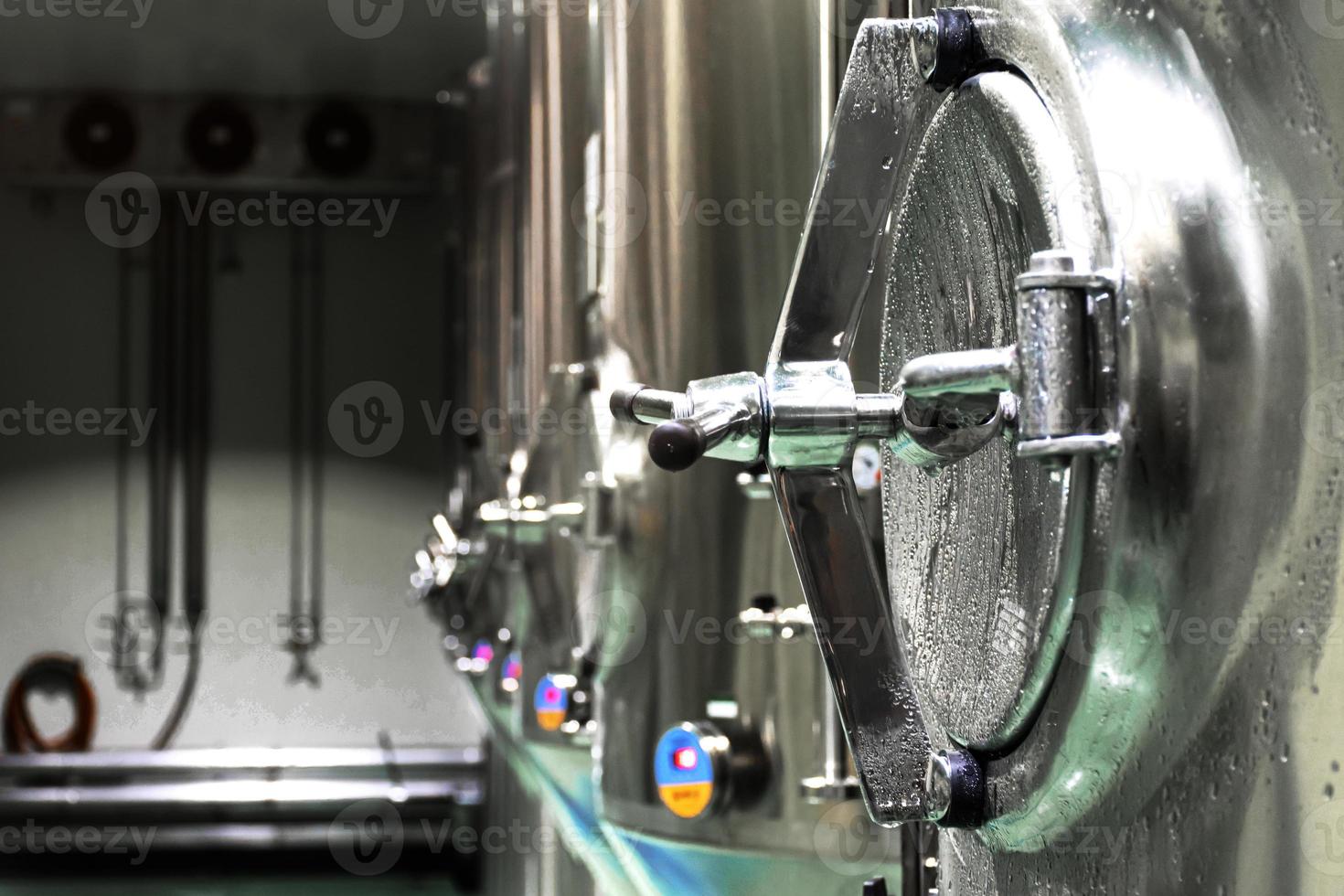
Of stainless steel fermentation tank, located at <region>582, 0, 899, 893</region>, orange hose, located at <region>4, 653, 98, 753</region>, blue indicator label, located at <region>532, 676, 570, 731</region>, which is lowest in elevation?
orange hose, located at <region>4, 653, 98, 753</region>

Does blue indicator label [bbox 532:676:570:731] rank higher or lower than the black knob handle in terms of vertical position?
lower

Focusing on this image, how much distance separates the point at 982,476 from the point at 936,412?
2.0 inches

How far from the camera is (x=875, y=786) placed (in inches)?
30.6

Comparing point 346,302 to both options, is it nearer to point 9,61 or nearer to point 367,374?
point 367,374

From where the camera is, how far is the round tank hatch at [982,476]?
0.64 m

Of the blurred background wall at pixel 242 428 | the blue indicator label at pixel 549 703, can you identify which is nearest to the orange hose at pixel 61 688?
the blurred background wall at pixel 242 428

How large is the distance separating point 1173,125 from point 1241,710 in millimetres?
230

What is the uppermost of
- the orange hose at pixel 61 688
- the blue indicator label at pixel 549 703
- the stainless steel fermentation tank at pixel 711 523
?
the stainless steel fermentation tank at pixel 711 523

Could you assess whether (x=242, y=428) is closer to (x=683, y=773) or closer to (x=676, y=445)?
(x=683, y=773)

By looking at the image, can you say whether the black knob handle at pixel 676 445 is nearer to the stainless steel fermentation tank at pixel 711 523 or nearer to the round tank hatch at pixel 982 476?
the round tank hatch at pixel 982 476

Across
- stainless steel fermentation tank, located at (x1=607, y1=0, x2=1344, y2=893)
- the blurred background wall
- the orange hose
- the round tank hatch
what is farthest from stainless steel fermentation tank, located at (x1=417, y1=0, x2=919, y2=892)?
the orange hose

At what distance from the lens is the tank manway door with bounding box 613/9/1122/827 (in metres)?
0.63

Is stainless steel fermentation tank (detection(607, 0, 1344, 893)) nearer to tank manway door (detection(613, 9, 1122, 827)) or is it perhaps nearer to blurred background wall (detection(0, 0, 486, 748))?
tank manway door (detection(613, 9, 1122, 827))

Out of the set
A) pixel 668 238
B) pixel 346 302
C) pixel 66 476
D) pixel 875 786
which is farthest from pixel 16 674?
pixel 875 786
